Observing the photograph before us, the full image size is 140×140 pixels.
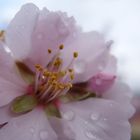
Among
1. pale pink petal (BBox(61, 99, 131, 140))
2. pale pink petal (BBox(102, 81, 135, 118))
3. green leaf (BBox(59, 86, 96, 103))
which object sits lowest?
pale pink petal (BBox(61, 99, 131, 140))

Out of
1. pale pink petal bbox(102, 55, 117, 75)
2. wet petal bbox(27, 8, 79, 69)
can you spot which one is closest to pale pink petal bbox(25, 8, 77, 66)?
wet petal bbox(27, 8, 79, 69)

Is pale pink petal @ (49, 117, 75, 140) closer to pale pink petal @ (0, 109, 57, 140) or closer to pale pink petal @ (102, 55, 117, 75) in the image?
pale pink petal @ (0, 109, 57, 140)

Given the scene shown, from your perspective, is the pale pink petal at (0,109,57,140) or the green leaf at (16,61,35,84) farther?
the green leaf at (16,61,35,84)

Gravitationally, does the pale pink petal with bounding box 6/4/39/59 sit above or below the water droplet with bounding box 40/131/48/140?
above

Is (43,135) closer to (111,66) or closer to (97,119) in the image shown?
(97,119)

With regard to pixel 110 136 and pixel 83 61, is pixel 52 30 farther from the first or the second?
pixel 110 136

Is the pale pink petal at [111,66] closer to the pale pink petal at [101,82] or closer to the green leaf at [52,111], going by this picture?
the pale pink petal at [101,82]

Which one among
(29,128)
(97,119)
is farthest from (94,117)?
(29,128)

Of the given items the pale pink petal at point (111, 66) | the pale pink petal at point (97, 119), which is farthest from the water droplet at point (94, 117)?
the pale pink petal at point (111, 66)
